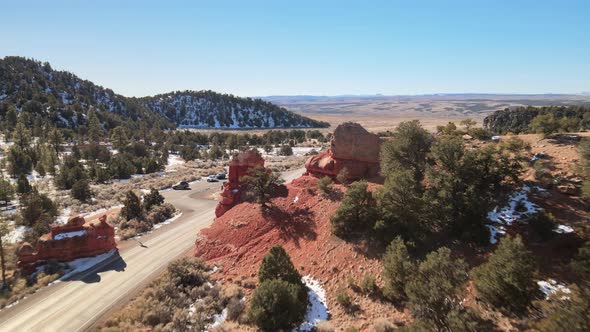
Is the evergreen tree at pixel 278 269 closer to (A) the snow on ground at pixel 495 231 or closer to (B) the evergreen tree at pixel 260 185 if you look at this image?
(B) the evergreen tree at pixel 260 185

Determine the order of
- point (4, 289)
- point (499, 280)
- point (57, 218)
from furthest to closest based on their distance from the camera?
point (57, 218)
point (4, 289)
point (499, 280)

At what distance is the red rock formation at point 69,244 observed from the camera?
31.0 meters

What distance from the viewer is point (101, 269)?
3058cm

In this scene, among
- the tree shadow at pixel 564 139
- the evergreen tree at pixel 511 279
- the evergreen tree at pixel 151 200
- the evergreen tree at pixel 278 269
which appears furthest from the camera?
the evergreen tree at pixel 151 200

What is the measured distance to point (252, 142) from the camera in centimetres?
12731

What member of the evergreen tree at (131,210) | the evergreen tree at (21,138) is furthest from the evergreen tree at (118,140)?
the evergreen tree at (131,210)

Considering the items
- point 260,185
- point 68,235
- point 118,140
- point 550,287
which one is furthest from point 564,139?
point 118,140

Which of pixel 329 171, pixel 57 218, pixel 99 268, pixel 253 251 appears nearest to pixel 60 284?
pixel 99 268

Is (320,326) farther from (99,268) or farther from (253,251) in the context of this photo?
(99,268)

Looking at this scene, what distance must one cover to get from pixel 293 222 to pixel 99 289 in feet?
60.1

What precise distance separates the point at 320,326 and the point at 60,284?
2415 cm

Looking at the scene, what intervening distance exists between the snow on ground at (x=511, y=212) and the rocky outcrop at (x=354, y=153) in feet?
43.8

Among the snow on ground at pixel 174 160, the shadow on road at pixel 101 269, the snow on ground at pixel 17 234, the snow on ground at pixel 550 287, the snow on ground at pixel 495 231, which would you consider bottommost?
the snow on ground at pixel 174 160

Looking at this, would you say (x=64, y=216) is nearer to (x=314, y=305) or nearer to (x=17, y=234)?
(x=17, y=234)
